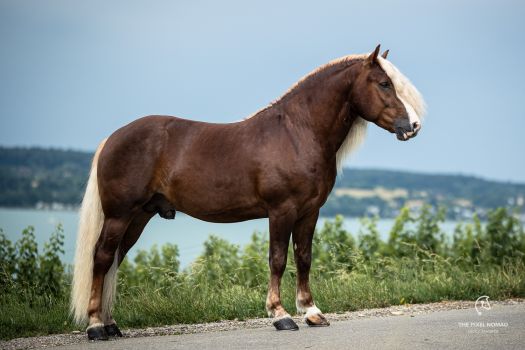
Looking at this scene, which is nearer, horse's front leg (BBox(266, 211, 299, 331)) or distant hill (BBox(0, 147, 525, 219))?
horse's front leg (BBox(266, 211, 299, 331))

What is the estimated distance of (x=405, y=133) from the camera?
6977mm

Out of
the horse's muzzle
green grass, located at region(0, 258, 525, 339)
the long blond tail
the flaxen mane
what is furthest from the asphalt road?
the horse's muzzle

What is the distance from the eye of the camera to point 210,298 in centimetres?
841

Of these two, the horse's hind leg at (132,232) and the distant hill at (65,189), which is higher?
the distant hill at (65,189)

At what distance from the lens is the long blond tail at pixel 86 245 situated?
24.1 ft

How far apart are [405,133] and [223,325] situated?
280 centimetres

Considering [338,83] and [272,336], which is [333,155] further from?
[272,336]

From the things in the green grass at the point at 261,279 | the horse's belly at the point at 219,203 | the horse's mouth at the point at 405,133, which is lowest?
the green grass at the point at 261,279

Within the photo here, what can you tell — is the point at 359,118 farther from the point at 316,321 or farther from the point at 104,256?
the point at 104,256

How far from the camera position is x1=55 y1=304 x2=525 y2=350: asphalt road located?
6055mm

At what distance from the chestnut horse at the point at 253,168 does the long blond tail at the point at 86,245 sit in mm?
11

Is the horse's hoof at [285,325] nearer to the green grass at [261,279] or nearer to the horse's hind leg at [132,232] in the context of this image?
the green grass at [261,279]

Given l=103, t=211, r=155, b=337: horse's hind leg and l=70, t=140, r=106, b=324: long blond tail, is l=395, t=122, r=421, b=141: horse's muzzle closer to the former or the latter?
Result: l=103, t=211, r=155, b=337: horse's hind leg

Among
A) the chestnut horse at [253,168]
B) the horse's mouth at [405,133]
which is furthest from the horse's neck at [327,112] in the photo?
the horse's mouth at [405,133]
